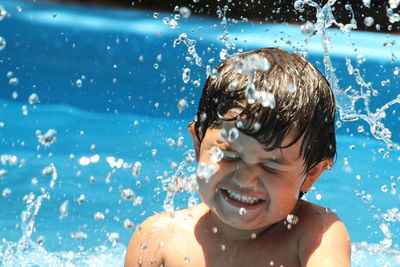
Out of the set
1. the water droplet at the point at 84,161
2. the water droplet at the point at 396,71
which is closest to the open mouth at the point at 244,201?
the water droplet at the point at 84,161

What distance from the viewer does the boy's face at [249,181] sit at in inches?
60.6

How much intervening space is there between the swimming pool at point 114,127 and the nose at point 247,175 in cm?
118

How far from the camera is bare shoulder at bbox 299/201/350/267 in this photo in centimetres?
160

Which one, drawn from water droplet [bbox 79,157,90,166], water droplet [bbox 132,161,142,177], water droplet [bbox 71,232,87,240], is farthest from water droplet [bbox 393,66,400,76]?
water droplet [bbox 71,232,87,240]

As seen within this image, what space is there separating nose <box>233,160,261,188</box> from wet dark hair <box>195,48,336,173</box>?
52 mm

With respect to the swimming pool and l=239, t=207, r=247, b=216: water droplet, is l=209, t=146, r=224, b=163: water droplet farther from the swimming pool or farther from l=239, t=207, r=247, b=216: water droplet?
the swimming pool

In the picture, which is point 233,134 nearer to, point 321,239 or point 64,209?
point 321,239

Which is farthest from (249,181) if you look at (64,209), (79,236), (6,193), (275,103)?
(6,193)

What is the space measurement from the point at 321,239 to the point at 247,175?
23 cm

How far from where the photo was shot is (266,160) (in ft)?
5.05

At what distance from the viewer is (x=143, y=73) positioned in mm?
4312

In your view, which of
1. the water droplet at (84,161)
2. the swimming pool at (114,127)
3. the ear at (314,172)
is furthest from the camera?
the water droplet at (84,161)

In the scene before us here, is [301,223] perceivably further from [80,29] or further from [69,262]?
[80,29]

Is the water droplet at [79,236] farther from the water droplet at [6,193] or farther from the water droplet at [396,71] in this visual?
the water droplet at [396,71]
